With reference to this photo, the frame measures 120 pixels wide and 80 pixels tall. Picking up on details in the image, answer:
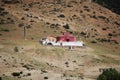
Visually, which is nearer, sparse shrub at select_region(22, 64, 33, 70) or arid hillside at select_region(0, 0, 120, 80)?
sparse shrub at select_region(22, 64, 33, 70)

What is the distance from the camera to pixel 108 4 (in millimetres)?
131250

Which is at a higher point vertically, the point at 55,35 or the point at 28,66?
the point at 28,66

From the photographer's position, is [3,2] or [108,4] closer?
[3,2]

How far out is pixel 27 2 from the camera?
121 metres

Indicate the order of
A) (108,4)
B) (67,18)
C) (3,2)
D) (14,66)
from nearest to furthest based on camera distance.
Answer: (14,66), (67,18), (3,2), (108,4)

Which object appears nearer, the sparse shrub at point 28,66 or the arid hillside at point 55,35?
the sparse shrub at point 28,66

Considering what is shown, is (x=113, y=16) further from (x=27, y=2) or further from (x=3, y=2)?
(x=3, y=2)

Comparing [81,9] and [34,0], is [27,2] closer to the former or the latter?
[34,0]

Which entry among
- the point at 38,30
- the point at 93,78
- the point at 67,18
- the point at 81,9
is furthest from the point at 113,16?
the point at 93,78

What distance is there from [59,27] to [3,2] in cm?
3003

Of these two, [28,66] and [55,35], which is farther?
[55,35]

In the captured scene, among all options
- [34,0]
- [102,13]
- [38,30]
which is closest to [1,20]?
[38,30]

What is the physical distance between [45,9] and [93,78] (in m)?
62.4

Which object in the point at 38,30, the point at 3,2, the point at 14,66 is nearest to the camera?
the point at 14,66
